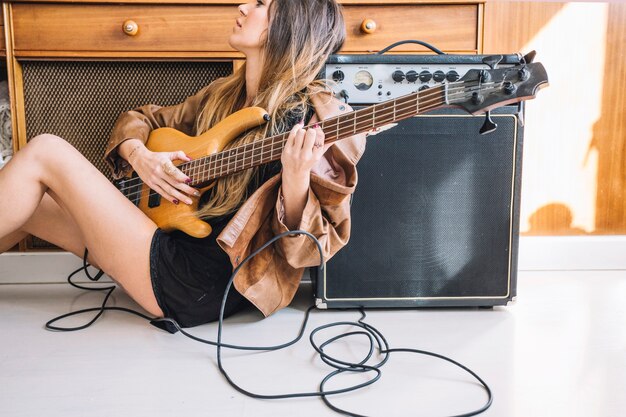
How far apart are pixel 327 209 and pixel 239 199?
19cm

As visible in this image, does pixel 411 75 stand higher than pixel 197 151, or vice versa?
pixel 411 75

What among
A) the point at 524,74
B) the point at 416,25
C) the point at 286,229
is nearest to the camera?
the point at 524,74

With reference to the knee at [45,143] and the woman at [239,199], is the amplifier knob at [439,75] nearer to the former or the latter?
the woman at [239,199]

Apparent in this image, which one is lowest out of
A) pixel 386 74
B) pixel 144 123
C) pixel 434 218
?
pixel 434 218

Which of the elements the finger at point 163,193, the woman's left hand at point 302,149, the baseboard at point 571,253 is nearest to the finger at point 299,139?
the woman's left hand at point 302,149

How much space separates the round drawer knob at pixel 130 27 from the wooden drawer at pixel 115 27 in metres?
0.02

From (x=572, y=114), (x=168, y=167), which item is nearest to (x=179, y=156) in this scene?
(x=168, y=167)

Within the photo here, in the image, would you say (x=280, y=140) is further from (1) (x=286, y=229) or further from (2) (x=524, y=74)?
(2) (x=524, y=74)

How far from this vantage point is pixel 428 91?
0.82 meters

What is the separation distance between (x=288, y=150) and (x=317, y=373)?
388 millimetres

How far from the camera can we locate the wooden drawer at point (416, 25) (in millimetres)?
1328

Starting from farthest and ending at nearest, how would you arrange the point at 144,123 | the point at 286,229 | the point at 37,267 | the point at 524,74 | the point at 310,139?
1. the point at 37,267
2. the point at 144,123
3. the point at 286,229
4. the point at 310,139
5. the point at 524,74

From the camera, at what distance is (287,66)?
1090 mm

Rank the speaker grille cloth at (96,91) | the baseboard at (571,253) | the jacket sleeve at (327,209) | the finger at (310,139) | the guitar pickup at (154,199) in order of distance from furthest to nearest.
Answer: the baseboard at (571,253) < the speaker grille cloth at (96,91) < the guitar pickup at (154,199) < the jacket sleeve at (327,209) < the finger at (310,139)
